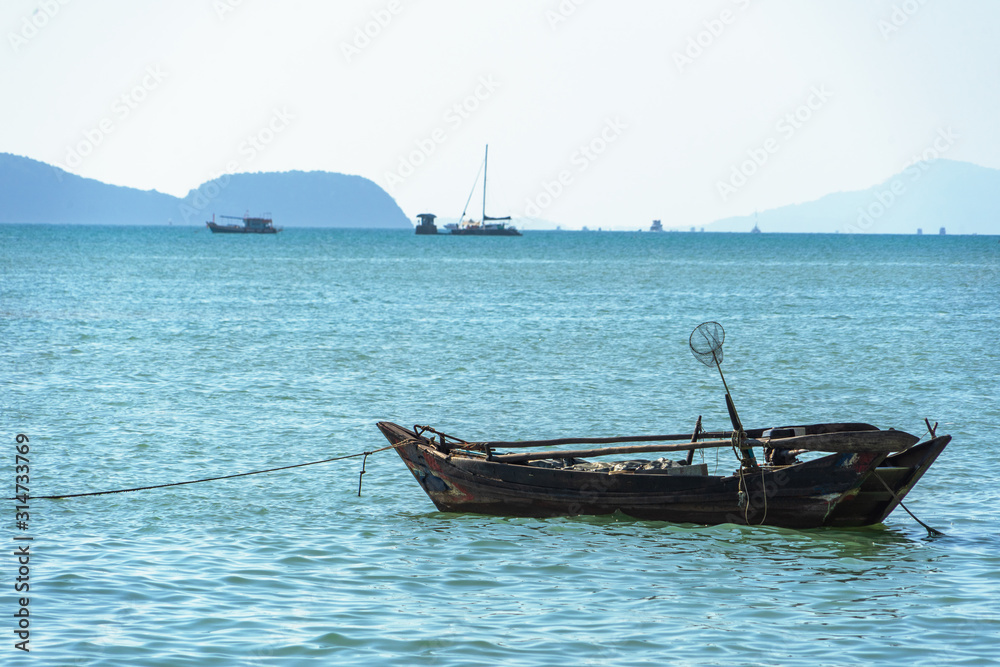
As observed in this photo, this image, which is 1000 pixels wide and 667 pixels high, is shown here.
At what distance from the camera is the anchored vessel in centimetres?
1247

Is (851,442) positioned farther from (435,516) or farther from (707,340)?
(435,516)

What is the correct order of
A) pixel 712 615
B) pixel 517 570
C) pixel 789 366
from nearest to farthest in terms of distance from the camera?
pixel 712 615 → pixel 517 570 → pixel 789 366

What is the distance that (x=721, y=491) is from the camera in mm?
12805

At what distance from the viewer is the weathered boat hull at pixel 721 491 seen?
12570 mm

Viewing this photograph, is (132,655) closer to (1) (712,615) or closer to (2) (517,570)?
(2) (517,570)

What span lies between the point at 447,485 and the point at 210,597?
414 cm

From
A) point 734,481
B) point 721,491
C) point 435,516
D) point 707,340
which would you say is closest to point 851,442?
point 734,481

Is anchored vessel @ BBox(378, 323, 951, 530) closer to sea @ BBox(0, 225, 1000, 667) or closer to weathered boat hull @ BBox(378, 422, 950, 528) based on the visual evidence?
weathered boat hull @ BBox(378, 422, 950, 528)

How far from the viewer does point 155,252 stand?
120062 mm

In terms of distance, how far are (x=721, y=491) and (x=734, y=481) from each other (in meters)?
0.20

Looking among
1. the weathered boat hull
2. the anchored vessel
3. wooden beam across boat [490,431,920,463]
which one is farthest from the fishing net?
the weathered boat hull

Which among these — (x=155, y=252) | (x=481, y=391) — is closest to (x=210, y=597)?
(x=481, y=391)

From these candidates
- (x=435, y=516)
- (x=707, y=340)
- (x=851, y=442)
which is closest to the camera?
(x=851, y=442)

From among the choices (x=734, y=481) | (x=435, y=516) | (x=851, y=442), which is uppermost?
(x=851, y=442)
